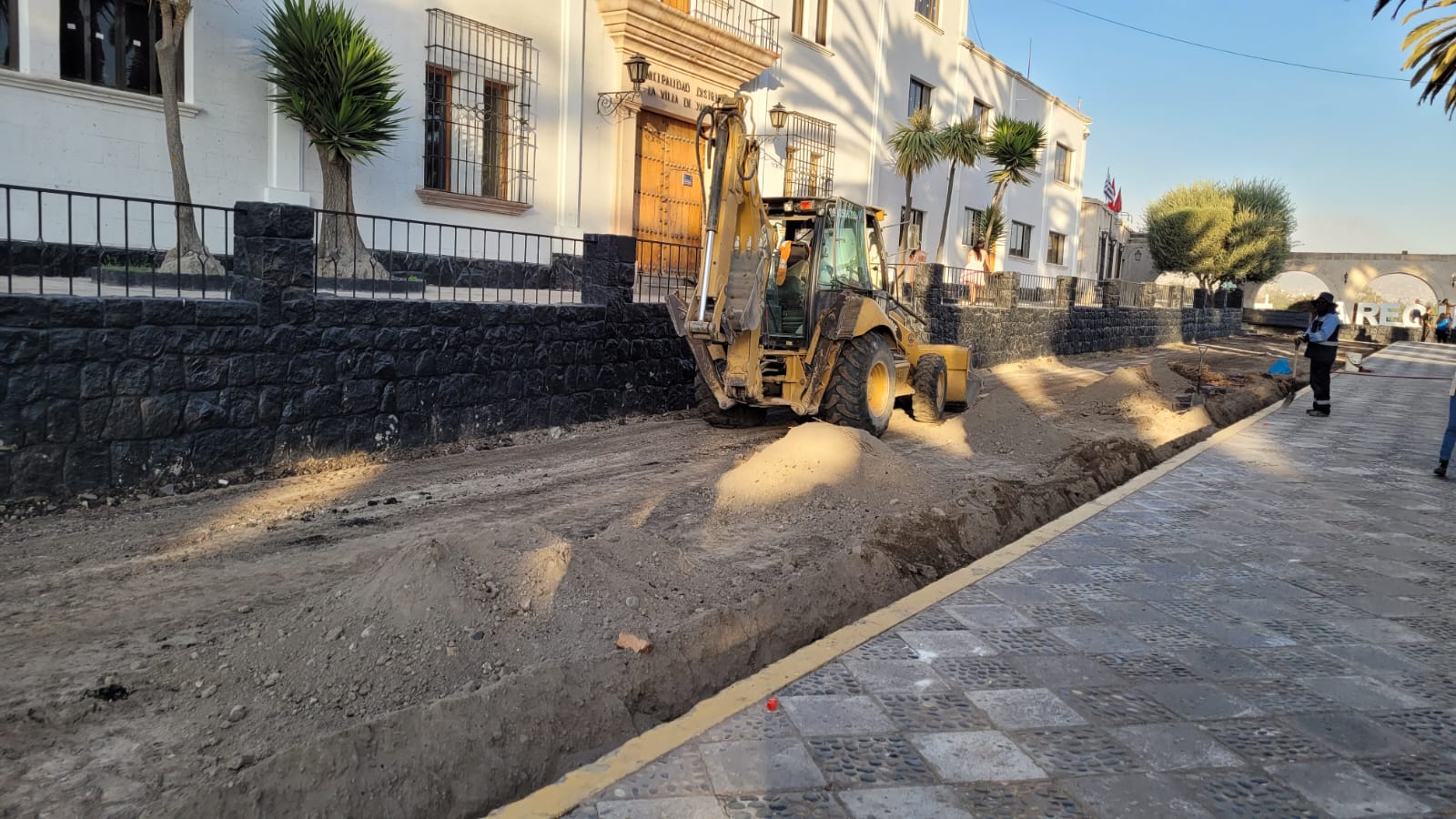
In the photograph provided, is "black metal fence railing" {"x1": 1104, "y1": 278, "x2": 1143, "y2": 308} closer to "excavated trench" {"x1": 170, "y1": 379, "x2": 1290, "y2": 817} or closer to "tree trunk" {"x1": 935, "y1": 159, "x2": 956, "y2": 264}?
"tree trunk" {"x1": 935, "y1": 159, "x2": 956, "y2": 264}

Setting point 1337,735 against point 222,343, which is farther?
point 222,343

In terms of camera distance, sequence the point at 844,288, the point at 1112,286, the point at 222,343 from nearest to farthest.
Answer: the point at 222,343
the point at 844,288
the point at 1112,286

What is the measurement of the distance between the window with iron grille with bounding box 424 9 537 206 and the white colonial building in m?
0.03

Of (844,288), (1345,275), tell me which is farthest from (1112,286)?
(1345,275)

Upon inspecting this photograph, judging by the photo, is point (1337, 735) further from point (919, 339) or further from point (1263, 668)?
point (919, 339)

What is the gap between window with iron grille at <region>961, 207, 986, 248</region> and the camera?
25859mm

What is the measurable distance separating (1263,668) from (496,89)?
11.8 meters

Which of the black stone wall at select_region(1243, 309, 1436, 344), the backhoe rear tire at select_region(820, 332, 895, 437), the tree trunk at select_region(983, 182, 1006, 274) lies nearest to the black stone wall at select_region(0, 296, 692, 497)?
the backhoe rear tire at select_region(820, 332, 895, 437)

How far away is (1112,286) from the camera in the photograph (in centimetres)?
2570

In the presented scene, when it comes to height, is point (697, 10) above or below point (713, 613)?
above

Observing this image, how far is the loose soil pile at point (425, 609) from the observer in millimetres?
3131

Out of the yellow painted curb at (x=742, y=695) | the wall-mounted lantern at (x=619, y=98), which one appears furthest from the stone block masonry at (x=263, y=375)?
the wall-mounted lantern at (x=619, y=98)

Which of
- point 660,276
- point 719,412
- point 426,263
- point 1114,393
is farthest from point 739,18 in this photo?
point 426,263

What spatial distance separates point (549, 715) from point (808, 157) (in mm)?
16887
